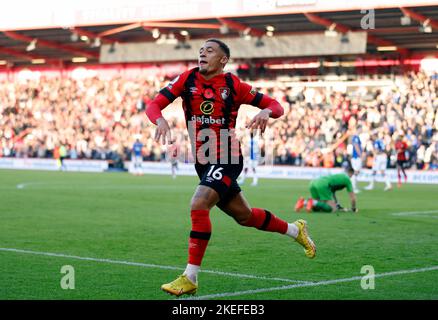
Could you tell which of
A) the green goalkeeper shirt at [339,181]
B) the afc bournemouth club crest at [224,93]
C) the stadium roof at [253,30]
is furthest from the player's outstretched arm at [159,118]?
the stadium roof at [253,30]

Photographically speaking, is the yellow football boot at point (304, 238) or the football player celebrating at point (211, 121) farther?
the yellow football boot at point (304, 238)

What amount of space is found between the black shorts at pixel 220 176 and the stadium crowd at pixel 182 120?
22.3 metres

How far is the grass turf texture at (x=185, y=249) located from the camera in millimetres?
8164

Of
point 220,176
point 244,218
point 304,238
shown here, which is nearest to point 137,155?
point 304,238

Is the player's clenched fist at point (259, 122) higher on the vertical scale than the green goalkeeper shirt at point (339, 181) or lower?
higher

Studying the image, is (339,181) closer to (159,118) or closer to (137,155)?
(159,118)

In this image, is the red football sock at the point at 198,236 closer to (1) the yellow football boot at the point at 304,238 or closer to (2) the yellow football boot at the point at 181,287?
(2) the yellow football boot at the point at 181,287

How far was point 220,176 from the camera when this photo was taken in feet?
26.6

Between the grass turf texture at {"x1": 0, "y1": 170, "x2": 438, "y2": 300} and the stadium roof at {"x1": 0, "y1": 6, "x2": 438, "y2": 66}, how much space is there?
19.6 metres

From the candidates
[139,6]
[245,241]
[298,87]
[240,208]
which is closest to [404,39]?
[298,87]

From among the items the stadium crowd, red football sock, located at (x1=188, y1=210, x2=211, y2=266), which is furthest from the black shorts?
the stadium crowd

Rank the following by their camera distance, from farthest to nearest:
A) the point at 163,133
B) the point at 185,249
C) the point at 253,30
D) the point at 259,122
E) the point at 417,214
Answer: the point at 253,30
the point at 417,214
the point at 185,249
the point at 259,122
the point at 163,133

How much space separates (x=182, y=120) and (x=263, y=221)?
1576 inches

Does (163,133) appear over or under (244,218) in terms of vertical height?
over
